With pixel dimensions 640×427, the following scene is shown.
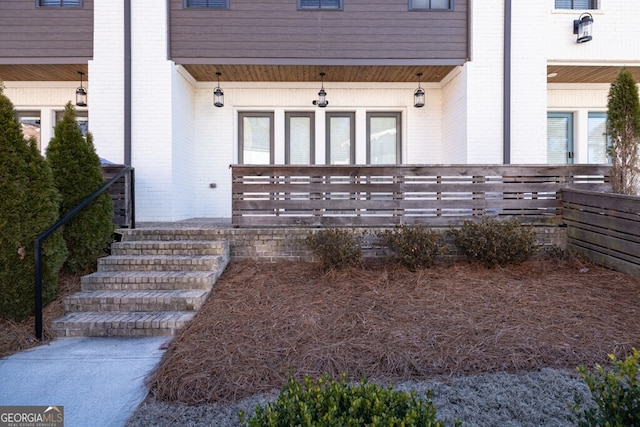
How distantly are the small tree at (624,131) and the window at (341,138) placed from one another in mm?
4904

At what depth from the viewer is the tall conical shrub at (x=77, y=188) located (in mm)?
4965

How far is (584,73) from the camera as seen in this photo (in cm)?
854

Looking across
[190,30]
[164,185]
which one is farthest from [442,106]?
[164,185]

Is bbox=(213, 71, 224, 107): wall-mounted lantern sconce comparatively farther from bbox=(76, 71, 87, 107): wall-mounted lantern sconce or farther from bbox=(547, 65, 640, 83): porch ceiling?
bbox=(547, 65, 640, 83): porch ceiling

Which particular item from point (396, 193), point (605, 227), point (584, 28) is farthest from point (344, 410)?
point (584, 28)

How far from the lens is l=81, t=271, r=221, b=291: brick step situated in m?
4.76

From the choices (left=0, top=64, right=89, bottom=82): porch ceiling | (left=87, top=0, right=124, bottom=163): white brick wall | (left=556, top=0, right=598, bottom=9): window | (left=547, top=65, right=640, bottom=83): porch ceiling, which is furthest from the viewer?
(left=547, top=65, right=640, bottom=83): porch ceiling

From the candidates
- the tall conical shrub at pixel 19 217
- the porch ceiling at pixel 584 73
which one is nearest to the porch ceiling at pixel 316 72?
the porch ceiling at pixel 584 73

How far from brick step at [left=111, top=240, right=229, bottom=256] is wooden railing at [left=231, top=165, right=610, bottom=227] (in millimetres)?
671

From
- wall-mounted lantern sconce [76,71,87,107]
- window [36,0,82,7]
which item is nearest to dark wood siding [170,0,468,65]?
window [36,0,82,7]

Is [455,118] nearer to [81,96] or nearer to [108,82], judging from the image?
[108,82]

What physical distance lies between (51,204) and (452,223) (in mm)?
5473

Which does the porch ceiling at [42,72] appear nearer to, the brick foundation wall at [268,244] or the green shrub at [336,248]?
the brick foundation wall at [268,244]

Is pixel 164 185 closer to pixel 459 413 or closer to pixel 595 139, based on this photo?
pixel 459 413
